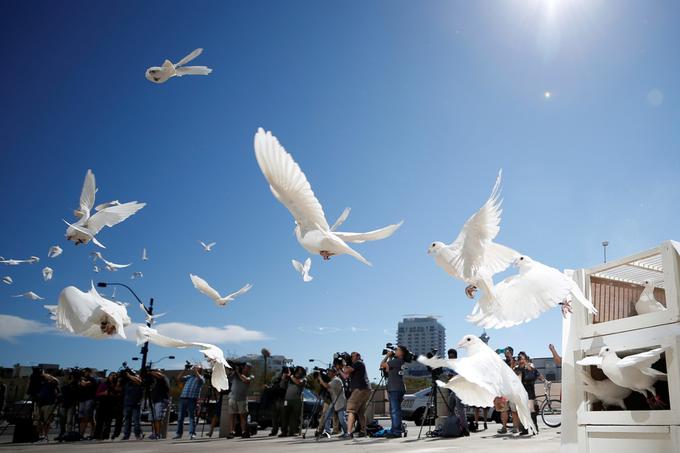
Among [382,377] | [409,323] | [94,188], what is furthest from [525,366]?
[409,323]

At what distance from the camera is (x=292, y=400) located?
13.2m

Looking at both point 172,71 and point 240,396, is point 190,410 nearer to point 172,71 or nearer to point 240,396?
point 240,396

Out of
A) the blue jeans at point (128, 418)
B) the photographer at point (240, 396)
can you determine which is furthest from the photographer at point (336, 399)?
the blue jeans at point (128, 418)

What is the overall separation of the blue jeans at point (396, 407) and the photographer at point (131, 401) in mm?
6341

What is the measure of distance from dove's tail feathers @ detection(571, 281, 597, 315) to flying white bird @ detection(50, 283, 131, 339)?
151 inches

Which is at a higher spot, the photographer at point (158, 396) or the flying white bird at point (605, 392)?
the flying white bird at point (605, 392)

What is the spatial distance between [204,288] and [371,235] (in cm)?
286

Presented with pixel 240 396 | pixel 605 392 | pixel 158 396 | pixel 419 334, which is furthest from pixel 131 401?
pixel 419 334

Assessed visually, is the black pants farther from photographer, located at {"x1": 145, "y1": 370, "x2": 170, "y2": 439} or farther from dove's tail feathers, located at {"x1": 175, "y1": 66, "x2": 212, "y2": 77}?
dove's tail feathers, located at {"x1": 175, "y1": 66, "x2": 212, "y2": 77}

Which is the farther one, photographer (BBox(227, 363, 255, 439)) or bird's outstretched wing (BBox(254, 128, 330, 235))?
photographer (BBox(227, 363, 255, 439))

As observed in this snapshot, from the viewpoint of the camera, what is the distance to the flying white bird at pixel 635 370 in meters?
3.61

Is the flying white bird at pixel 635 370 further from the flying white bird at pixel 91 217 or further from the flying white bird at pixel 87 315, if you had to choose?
the flying white bird at pixel 91 217

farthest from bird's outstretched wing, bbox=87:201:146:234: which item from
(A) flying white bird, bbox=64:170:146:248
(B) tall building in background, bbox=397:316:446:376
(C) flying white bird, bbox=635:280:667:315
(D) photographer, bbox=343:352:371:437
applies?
(B) tall building in background, bbox=397:316:446:376

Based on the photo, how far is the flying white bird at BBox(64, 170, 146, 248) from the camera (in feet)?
21.7
